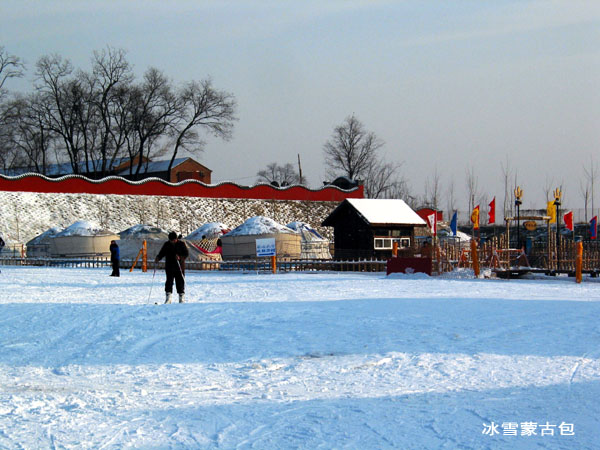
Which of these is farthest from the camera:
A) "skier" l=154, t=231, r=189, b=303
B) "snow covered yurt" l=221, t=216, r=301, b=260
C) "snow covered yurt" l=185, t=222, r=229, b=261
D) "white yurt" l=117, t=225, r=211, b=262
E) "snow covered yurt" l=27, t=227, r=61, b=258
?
"snow covered yurt" l=27, t=227, r=61, b=258

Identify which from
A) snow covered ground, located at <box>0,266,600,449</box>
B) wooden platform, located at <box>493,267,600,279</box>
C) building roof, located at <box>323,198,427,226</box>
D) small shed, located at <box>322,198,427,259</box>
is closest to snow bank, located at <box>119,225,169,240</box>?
small shed, located at <box>322,198,427,259</box>

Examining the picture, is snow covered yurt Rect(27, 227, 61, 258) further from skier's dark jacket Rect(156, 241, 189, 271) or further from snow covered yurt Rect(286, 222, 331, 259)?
skier's dark jacket Rect(156, 241, 189, 271)

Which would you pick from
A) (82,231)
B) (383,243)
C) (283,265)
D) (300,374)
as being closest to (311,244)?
(383,243)

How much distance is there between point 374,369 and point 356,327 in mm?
3337

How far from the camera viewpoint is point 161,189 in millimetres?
65062

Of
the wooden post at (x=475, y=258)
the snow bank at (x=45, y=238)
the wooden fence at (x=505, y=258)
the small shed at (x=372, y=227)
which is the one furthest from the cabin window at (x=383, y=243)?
the snow bank at (x=45, y=238)

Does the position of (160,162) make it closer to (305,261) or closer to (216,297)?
(305,261)

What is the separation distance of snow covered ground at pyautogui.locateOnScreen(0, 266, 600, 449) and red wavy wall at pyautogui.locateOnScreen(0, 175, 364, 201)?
45.9 m

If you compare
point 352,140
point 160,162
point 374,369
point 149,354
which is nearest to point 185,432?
point 374,369

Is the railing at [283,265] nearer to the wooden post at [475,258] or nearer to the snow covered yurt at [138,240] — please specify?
the snow covered yurt at [138,240]

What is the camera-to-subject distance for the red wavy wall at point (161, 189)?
196ft

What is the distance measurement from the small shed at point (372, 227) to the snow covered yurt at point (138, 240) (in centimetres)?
1085

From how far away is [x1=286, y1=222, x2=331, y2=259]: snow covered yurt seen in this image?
45.8 m

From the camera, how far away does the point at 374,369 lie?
30.0ft
